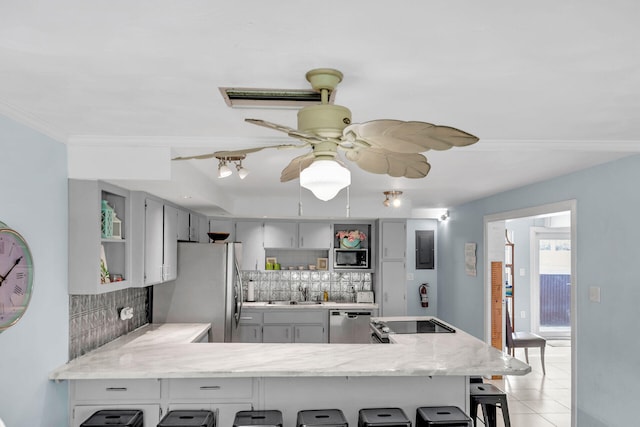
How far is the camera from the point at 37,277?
9.25 feet

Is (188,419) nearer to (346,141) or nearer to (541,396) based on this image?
(346,141)

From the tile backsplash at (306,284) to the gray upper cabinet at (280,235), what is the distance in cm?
49

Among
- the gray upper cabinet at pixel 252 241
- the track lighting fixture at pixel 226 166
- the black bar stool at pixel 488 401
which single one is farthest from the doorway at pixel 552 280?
the track lighting fixture at pixel 226 166

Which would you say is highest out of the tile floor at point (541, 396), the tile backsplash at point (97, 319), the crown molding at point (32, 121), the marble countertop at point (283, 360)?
the crown molding at point (32, 121)

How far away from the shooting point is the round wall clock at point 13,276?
7.99 feet

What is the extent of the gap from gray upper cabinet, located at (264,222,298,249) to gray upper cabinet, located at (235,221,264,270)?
0.09m

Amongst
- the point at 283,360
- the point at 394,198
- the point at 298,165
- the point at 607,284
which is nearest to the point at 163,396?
the point at 283,360

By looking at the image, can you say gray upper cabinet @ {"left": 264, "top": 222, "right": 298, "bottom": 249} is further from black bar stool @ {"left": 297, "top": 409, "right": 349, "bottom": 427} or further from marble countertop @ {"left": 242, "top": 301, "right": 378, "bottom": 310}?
black bar stool @ {"left": 297, "top": 409, "right": 349, "bottom": 427}

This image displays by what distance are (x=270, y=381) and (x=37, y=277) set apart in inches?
61.4

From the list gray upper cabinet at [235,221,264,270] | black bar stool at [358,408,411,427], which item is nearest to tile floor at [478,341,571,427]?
black bar stool at [358,408,411,427]

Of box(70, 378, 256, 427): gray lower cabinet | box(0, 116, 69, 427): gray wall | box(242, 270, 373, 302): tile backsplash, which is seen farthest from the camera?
box(242, 270, 373, 302): tile backsplash

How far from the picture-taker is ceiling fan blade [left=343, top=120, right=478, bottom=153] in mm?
1481

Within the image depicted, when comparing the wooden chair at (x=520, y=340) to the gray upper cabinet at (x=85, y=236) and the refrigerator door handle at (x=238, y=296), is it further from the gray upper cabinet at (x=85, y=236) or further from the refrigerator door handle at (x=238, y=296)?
the gray upper cabinet at (x=85, y=236)

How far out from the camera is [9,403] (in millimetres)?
2553
